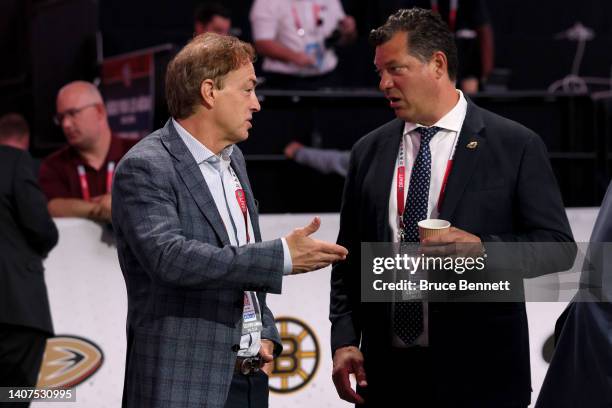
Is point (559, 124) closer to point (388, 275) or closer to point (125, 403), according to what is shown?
point (388, 275)

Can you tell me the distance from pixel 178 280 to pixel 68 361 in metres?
2.13

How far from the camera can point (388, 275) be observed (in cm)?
319

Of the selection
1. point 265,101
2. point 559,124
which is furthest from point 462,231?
point 559,124

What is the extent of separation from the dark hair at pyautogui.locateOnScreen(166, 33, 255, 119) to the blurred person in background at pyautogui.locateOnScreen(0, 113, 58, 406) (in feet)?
6.32

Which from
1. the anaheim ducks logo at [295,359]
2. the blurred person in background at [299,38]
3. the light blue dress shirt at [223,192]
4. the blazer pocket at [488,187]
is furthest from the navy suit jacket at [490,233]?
the blurred person in background at [299,38]

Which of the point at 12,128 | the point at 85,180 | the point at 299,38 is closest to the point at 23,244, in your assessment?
the point at 85,180

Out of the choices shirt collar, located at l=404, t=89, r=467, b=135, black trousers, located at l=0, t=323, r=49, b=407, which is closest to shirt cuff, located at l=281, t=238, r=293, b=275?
shirt collar, located at l=404, t=89, r=467, b=135

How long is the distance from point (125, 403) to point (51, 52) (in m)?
5.37

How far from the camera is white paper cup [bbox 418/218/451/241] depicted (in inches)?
111

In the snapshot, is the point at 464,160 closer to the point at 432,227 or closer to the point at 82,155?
the point at 432,227

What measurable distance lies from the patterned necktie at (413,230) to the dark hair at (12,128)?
3.25 metres

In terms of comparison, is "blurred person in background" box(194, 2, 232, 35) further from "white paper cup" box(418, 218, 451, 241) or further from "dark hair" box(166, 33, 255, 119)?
"white paper cup" box(418, 218, 451, 241)

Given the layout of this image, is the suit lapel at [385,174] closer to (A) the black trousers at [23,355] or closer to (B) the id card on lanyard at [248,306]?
(B) the id card on lanyard at [248,306]

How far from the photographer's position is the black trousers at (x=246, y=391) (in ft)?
9.19
